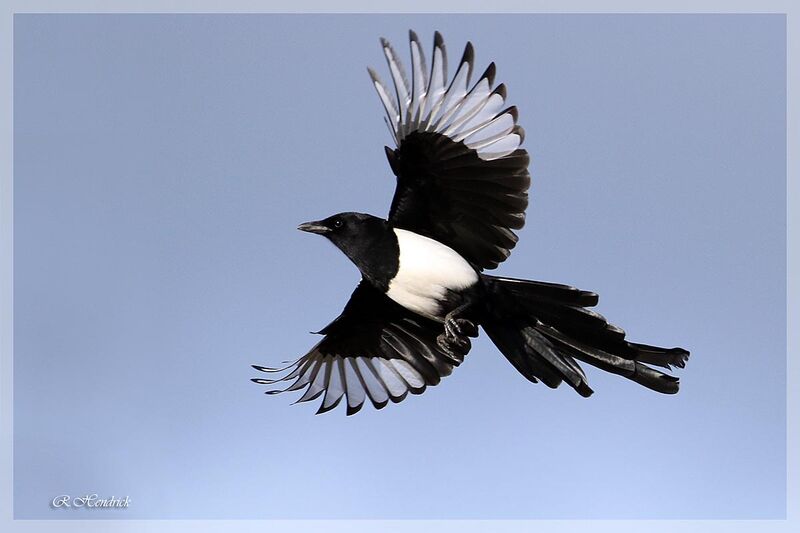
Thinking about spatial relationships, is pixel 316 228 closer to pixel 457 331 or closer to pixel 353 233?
pixel 353 233

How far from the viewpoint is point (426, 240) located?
4.85 meters

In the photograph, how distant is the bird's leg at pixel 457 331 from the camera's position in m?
4.91

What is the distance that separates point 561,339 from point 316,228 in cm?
122

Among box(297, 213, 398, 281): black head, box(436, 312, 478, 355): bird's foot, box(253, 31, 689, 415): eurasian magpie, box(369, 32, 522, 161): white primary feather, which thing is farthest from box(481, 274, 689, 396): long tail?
box(369, 32, 522, 161): white primary feather

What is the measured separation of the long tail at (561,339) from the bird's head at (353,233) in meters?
0.54

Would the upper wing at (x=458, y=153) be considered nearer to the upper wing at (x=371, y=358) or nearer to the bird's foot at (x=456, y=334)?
the bird's foot at (x=456, y=334)

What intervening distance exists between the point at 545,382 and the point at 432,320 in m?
0.66

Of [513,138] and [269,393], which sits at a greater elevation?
[513,138]

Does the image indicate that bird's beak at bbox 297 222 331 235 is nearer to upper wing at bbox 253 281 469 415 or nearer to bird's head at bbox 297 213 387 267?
bird's head at bbox 297 213 387 267

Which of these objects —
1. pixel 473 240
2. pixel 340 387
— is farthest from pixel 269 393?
pixel 473 240

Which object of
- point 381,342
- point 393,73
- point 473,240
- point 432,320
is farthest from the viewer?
point 381,342

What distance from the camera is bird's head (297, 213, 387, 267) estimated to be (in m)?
4.79

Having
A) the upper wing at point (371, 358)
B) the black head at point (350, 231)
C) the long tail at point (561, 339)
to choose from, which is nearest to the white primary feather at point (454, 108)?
the black head at point (350, 231)

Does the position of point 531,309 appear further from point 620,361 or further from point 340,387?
point 340,387
